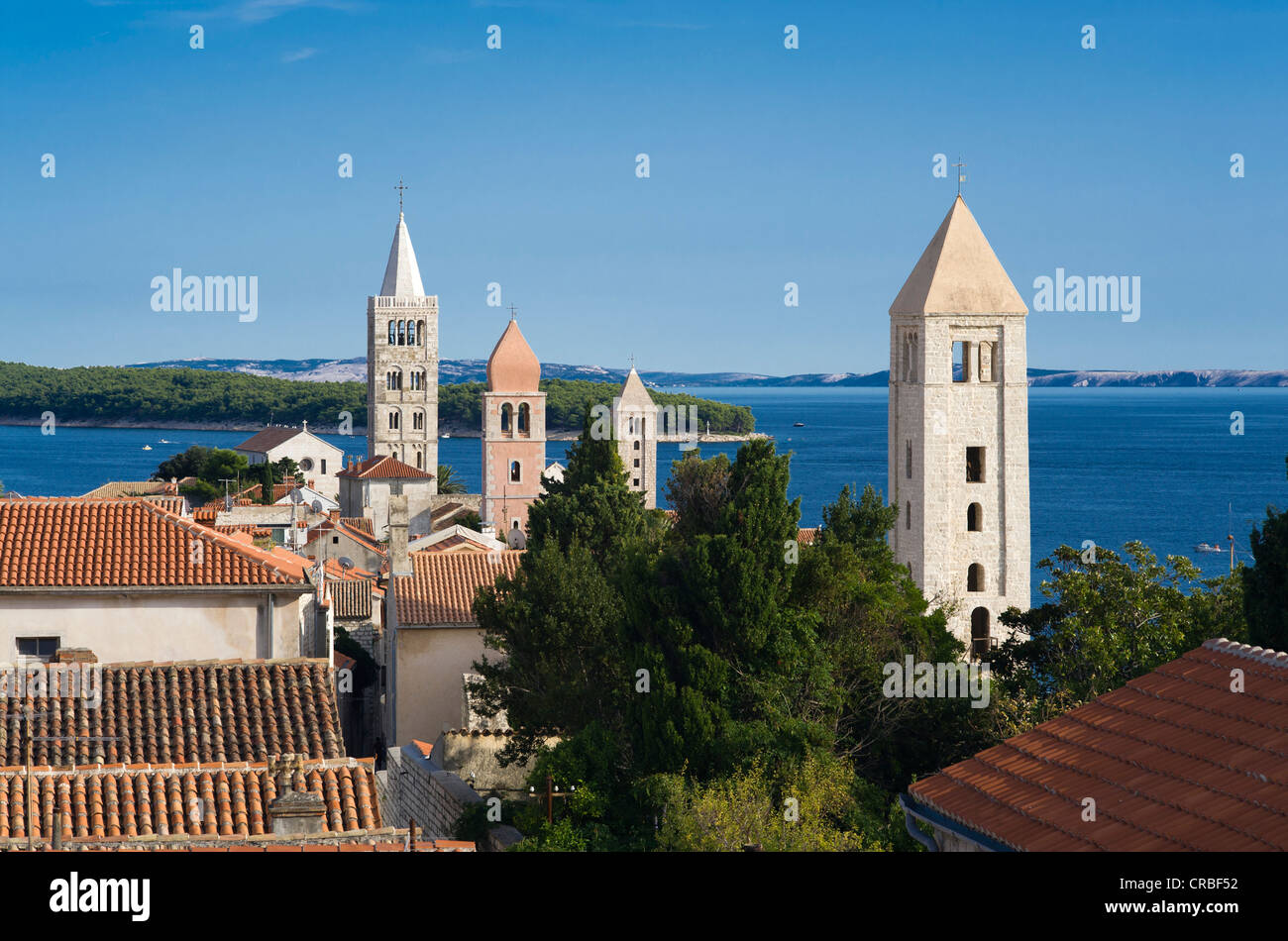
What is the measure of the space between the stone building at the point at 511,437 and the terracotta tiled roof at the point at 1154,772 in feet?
214

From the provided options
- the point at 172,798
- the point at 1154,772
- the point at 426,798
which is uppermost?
the point at 1154,772

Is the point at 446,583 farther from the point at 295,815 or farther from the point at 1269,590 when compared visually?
the point at 295,815

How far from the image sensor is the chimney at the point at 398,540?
30.6 metres

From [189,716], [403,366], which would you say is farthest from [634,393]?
[189,716]

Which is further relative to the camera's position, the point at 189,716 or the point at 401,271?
the point at 401,271

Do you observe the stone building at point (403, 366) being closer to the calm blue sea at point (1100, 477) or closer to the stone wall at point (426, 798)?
the calm blue sea at point (1100, 477)

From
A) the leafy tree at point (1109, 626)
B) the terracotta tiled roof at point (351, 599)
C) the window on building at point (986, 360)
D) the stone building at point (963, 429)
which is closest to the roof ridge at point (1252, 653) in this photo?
the leafy tree at point (1109, 626)

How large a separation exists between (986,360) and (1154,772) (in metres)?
38.4

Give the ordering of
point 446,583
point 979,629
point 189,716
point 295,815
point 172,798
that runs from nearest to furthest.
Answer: point 295,815
point 172,798
point 189,716
point 446,583
point 979,629

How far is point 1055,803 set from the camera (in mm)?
8180

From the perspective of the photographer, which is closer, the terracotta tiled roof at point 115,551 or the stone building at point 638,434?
the terracotta tiled roof at point 115,551

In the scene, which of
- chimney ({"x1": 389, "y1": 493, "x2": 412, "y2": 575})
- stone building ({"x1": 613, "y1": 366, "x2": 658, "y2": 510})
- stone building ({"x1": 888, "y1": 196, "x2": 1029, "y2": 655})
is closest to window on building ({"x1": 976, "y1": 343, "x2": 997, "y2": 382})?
stone building ({"x1": 888, "y1": 196, "x2": 1029, "y2": 655})

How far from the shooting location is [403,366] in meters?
100
